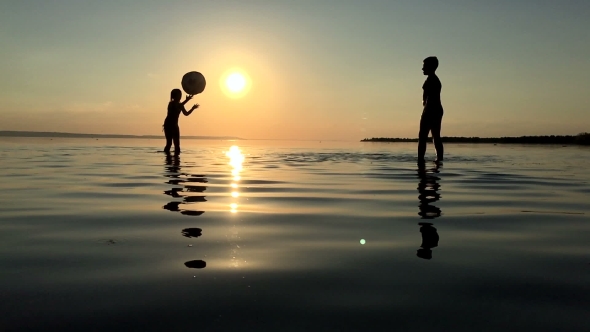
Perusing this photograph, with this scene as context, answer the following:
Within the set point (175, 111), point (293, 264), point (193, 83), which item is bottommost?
point (293, 264)

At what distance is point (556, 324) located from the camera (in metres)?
1.83

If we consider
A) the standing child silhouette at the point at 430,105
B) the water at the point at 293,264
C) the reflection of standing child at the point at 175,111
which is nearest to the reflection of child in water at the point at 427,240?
the water at the point at 293,264

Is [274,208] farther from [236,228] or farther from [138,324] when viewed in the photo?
[138,324]

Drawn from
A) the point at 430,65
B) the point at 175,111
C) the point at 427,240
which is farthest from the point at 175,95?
the point at 427,240

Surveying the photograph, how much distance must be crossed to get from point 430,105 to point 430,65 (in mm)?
1165

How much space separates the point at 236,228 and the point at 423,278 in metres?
1.83

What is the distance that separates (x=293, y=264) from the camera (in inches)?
107

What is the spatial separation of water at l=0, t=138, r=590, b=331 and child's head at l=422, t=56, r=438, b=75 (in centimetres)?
802

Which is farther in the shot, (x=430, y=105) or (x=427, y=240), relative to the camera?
(x=430, y=105)

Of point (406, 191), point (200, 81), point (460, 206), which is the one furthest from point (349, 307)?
point (200, 81)

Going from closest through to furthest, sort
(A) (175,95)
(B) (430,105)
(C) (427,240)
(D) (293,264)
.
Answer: (D) (293,264), (C) (427,240), (B) (430,105), (A) (175,95)

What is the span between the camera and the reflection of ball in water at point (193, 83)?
58.4 ft

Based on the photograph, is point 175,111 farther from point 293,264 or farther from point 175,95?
point 293,264

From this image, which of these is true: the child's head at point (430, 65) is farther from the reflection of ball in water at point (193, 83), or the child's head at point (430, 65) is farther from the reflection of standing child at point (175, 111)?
the reflection of ball in water at point (193, 83)
